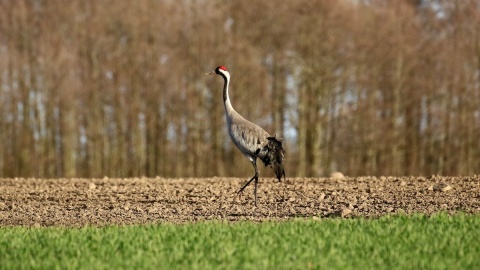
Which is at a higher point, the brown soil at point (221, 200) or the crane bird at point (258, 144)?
the crane bird at point (258, 144)

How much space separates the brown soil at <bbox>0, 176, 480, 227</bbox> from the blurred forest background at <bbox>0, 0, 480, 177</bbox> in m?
14.1

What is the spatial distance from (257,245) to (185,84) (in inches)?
956

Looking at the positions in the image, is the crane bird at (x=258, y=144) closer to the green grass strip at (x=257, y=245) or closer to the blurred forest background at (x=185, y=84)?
the green grass strip at (x=257, y=245)

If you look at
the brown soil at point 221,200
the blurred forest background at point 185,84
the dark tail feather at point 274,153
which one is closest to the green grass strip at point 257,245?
the brown soil at point 221,200

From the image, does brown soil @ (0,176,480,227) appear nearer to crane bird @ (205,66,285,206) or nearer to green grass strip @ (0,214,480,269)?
crane bird @ (205,66,285,206)

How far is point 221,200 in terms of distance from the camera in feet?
51.6

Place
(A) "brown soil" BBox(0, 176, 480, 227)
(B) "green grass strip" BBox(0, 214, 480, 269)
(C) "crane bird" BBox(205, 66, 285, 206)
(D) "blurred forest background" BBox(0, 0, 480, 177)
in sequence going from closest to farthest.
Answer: (B) "green grass strip" BBox(0, 214, 480, 269) → (A) "brown soil" BBox(0, 176, 480, 227) → (C) "crane bird" BBox(205, 66, 285, 206) → (D) "blurred forest background" BBox(0, 0, 480, 177)

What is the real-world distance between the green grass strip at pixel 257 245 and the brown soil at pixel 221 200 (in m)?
1.77

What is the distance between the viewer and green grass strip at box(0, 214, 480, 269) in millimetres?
9250

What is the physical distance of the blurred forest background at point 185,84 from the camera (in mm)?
33188

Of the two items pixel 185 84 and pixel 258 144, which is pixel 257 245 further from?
pixel 185 84

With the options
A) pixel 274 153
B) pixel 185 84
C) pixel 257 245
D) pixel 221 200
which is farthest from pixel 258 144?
pixel 185 84

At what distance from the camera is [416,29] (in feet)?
122

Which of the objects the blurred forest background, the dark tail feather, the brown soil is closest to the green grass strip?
the brown soil
